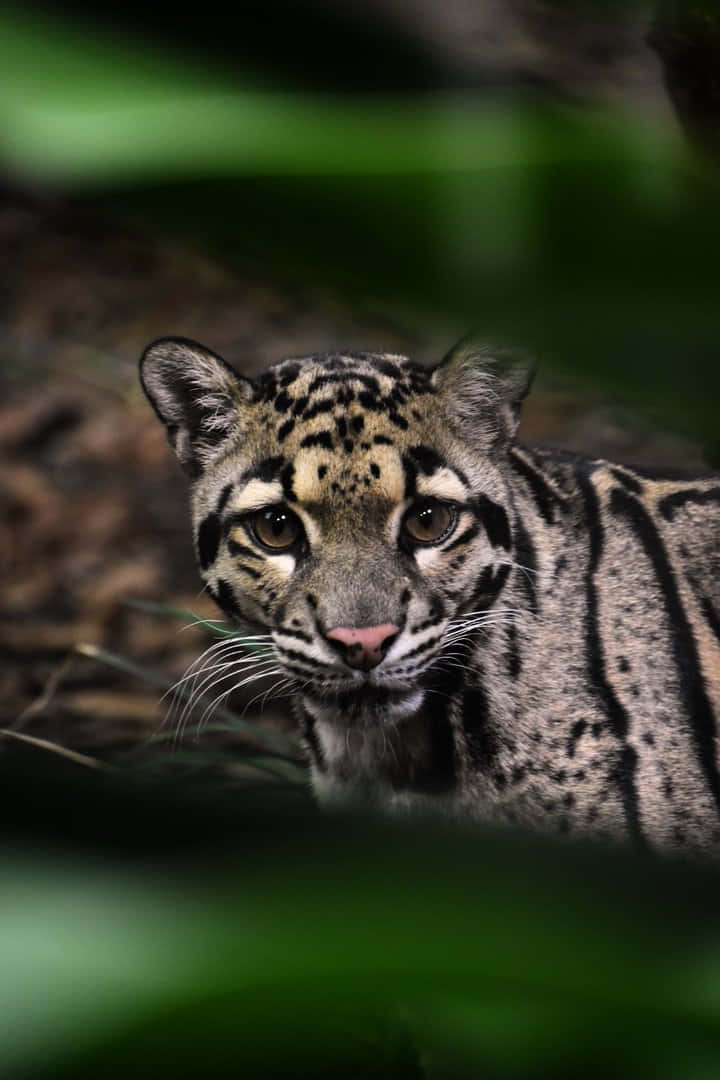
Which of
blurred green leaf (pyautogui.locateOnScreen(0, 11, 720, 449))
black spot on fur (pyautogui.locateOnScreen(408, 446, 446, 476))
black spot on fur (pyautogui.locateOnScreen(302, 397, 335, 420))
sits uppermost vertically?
black spot on fur (pyautogui.locateOnScreen(302, 397, 335, 420))

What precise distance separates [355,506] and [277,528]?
0.20 meters

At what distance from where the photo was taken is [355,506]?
2689 millimetres

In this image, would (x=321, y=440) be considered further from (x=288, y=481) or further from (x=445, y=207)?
(x=445, y=207)

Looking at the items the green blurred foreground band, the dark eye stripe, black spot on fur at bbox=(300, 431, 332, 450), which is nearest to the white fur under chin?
the dark eye stripe

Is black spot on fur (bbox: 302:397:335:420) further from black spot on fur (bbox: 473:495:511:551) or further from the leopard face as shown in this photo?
black spot on fur (bbox: 473:495:511:551)

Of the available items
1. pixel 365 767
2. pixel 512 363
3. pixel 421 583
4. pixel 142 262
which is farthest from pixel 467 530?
pixel 142 262

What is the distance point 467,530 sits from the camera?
2789 mm

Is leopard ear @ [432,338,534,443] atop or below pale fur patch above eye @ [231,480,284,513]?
atop

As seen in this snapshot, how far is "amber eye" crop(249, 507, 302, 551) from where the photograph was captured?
278 cm

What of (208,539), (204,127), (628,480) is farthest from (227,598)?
(204,127)

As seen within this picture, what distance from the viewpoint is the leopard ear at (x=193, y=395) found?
2.97 m

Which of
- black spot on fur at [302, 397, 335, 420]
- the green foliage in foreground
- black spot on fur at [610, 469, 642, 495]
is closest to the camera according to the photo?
the green foliage in foreground

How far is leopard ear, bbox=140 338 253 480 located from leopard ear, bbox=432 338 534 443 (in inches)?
17.9

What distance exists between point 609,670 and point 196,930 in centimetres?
251
